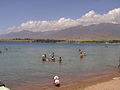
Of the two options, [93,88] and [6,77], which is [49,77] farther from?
[93,88]

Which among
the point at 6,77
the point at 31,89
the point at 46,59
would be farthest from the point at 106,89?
the point at 46,59

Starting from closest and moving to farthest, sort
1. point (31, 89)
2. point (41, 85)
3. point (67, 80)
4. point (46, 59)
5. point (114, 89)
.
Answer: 1. point (114, 89)
2. point (31, 89)
3. point (41, 85)
4. point (67, 80)
5. point (46, 59)

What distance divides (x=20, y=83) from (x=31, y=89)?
3.09 m

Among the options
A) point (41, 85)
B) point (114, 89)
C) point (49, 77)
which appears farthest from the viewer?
point (49, 77)

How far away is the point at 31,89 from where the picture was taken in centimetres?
2159

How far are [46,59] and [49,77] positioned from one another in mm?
18961

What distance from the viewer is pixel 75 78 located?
27.6m

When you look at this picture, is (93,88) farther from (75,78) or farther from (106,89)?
(75,78)

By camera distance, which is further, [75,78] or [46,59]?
[46,59]

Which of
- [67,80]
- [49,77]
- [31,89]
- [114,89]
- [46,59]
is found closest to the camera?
[114,89]

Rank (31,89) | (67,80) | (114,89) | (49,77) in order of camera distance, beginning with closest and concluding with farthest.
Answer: (114,89) < (31,89) < (67,80) < (49,77)

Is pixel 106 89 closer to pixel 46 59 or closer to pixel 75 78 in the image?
pixel 75 78

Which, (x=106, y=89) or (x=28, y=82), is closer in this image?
(x=106, y=89)

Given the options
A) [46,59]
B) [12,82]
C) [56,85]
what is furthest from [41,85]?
[46,59]
